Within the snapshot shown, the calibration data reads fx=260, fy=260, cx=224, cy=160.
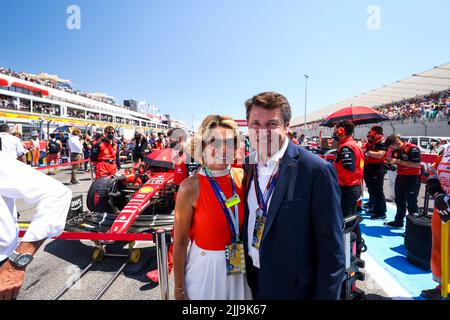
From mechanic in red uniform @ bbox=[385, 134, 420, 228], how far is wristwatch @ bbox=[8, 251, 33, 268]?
189 inches

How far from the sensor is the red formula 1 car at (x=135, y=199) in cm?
333

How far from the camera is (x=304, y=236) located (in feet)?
4.03

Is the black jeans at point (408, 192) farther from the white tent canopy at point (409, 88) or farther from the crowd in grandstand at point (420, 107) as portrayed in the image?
the white tent canopy at point (409, 88)

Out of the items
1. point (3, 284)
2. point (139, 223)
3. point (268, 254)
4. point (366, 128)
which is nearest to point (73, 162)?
point (139, 223)

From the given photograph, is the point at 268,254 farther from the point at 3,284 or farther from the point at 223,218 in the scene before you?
the point at 3,284

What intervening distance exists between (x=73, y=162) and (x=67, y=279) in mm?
7270

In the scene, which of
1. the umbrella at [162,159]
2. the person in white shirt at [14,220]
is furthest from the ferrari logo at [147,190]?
the person in white shirt at [14,220]

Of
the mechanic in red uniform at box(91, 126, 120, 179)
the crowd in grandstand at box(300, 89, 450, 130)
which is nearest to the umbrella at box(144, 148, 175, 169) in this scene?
the mechanic in red uniform at box(91, 126, 120, 179)

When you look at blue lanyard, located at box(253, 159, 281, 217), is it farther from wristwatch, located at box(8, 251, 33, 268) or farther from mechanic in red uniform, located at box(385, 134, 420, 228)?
mechanic in red uniform, located at box(385, 134, 420, 228)

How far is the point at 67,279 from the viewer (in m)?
2.92

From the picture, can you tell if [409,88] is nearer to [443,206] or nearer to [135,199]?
[443,206]

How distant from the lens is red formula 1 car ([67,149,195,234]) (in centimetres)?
333

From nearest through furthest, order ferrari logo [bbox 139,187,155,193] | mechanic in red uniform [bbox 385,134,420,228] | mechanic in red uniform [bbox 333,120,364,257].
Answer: mechanic in red uniform [bbox 333,120,364,257], ferrari logo [bbox 139,187,155,193], mechanic in red uniform [bbox 385,134,420,228]

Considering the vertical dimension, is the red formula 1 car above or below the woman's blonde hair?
below
